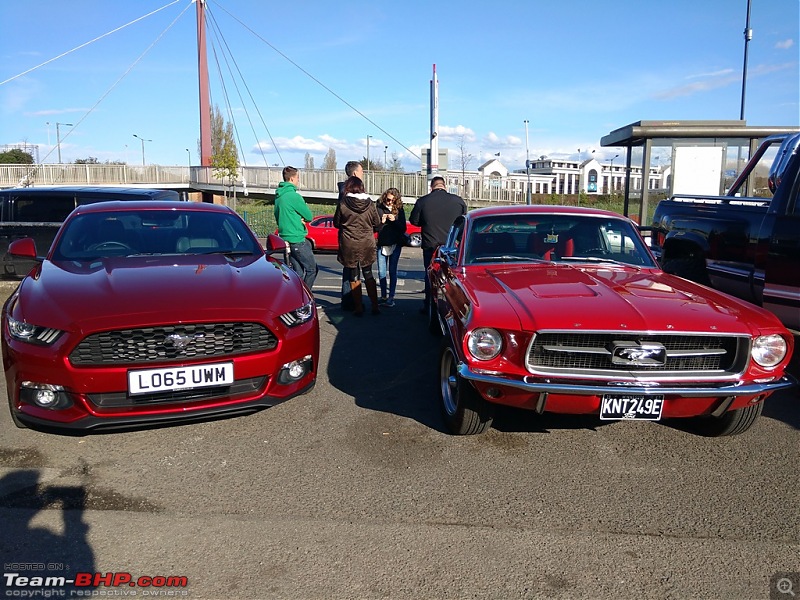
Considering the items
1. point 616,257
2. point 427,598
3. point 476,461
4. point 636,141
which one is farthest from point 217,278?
point 636,141

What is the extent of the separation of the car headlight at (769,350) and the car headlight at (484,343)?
4.91 feet

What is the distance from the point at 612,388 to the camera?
3514 mm

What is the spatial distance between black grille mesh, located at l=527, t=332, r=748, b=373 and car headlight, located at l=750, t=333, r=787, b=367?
0.12 meters

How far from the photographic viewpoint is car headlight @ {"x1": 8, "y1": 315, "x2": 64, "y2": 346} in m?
3.71

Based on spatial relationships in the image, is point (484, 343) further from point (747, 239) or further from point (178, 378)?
point (747, 239)

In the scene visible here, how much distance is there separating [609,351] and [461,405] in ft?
3.19

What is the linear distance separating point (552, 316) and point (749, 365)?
1.19 m

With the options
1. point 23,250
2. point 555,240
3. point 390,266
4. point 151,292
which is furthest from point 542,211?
point 23,250

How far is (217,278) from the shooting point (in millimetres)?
4465

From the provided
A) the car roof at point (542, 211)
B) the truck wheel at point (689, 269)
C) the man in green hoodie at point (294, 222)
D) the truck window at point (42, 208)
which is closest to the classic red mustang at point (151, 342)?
the car roof at point (542, 211)

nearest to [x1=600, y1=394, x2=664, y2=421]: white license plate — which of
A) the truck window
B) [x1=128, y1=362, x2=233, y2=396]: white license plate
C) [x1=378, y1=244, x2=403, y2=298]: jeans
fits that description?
[x1=128, y1=362, x2=233, y2=396]: white license plate

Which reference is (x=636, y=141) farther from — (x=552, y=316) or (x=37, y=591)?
(x=37, y=591)

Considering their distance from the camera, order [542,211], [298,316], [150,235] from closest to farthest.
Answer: [298,316] < [150,235] < [542,211]

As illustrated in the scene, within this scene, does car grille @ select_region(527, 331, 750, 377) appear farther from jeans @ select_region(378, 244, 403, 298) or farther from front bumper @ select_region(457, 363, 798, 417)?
jeans @ select_region(378, 244, 403, 298)
